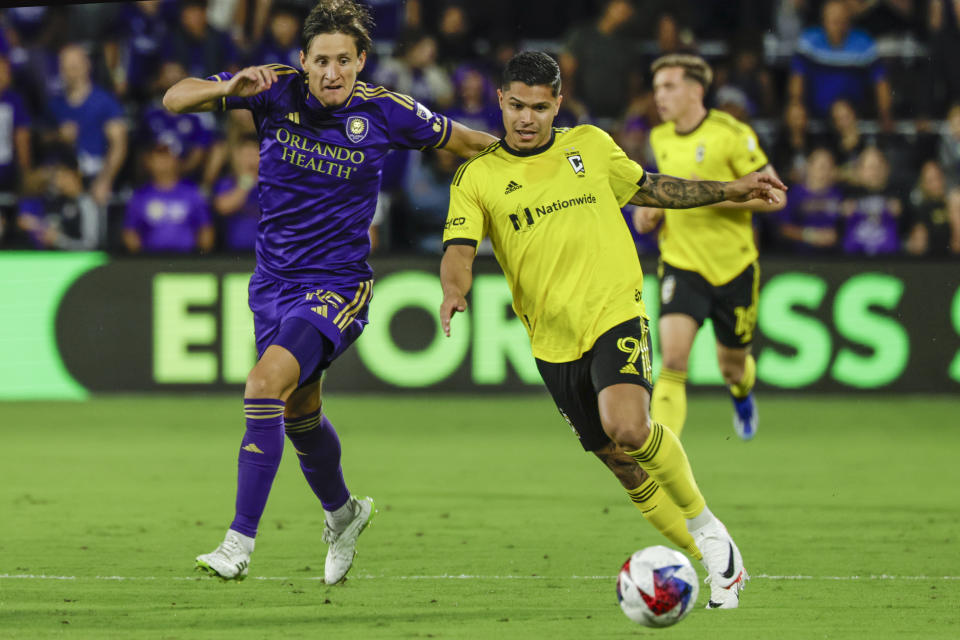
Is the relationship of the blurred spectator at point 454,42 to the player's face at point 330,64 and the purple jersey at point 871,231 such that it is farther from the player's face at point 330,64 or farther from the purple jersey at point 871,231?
the player's face at point 330,64

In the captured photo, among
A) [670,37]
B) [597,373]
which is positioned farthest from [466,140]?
[670,37]

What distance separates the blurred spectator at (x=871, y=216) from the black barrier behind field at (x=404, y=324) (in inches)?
34.5

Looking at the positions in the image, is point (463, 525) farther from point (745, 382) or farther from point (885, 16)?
point (885, 16)

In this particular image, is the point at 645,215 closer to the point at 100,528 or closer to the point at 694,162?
the point at 694,162

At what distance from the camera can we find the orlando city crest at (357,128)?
20.0 feet

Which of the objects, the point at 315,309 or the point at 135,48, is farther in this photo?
the point at 135,48

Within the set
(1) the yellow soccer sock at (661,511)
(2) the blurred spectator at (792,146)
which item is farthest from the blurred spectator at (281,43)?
(1) the yellow soccer sock at (661,511)

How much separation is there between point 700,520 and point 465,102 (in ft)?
29.3

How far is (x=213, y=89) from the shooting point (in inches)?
222

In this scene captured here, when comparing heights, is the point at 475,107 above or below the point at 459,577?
above

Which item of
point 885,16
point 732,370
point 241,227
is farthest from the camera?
point 885,16

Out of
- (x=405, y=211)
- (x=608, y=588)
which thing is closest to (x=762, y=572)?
(x=608, y=588)

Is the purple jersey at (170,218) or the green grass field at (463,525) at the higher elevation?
the purple jersey at (170,218)

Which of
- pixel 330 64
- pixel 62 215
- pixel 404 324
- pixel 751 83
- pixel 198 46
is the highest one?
pixel 330 64
